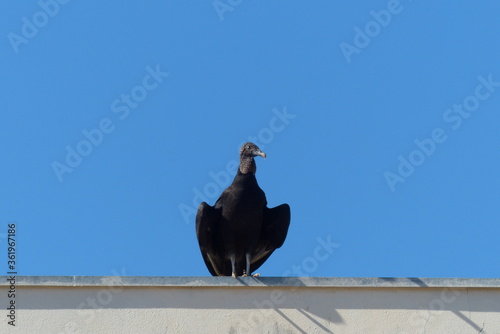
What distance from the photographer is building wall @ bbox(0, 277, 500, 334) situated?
6.85 m

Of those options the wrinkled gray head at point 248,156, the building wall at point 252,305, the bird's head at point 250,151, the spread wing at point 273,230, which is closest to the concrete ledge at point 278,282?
the building wall at point 252,305

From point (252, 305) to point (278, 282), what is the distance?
9.8 inches

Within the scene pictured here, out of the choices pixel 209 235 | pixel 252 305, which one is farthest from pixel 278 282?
pixel 209 235

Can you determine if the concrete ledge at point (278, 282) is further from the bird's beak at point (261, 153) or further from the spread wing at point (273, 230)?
the bird's beak at point (261, 153)

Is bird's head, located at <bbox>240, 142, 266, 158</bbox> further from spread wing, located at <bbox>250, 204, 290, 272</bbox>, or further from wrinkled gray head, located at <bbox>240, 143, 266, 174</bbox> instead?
spread wing, located at <bbox>250, 204, 290, 272</bbox>

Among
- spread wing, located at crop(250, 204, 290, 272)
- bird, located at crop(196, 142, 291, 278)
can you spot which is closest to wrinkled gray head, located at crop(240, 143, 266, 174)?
bird, located at crop(196, 142, 291, 278)

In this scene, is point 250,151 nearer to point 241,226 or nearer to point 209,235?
point 241,226

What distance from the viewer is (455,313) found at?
6.95 m

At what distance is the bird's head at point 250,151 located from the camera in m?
9.00

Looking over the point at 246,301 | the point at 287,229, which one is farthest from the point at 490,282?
the point at 287,229

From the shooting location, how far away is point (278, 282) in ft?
23.2

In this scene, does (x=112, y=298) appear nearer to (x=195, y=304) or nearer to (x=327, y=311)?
(x=195, y=304)

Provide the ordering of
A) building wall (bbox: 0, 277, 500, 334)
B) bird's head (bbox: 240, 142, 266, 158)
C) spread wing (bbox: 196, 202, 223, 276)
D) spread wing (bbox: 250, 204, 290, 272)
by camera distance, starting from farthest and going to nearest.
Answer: bird's head (bbox: 240, 142, 266, 158), spread wing (bbox: 250, 204, 290, 272), spread wing (bbox: 196, 202, 223, 276), building wall (bbox: 0, 277, 500, 334)

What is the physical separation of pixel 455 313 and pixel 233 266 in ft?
7.78
